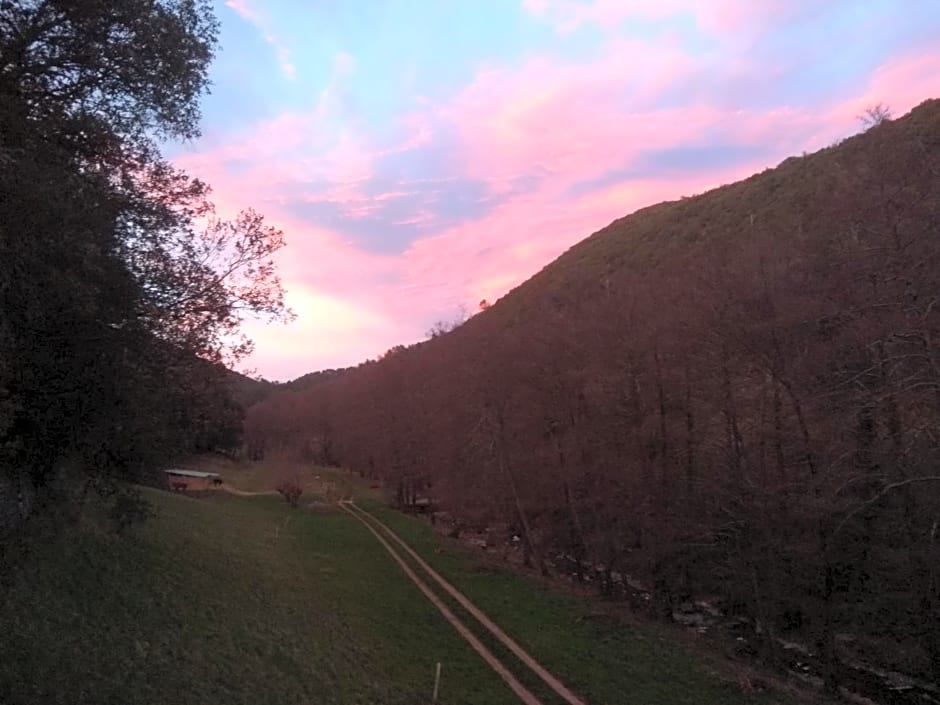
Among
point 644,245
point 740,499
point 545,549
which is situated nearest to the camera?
point 740,499

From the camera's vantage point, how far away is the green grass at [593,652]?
1436 cm

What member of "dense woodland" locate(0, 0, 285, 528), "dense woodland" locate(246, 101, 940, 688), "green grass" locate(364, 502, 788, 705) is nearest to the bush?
"dense woodland" locate(246, 101, 940, 688)

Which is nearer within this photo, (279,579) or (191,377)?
(191,377)

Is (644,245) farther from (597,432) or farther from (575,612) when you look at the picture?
(575,612)

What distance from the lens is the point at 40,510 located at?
14.1 m

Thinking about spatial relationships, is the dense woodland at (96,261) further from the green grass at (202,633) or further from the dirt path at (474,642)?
the dirt path at (474,642)

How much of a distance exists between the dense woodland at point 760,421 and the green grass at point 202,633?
887cm

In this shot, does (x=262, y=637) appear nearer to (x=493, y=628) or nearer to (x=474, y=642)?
(x=474, y=642)

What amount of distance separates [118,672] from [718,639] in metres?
19.6

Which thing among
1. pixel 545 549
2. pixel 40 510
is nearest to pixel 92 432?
pixel 40 510

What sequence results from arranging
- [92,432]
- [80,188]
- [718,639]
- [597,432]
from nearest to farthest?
[80,188]
[92,432]
[718,639]
[597,432]

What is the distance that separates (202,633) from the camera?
13273mm

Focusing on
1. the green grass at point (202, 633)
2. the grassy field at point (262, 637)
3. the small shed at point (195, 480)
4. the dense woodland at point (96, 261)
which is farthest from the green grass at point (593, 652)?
the small shed at point (195, 480)

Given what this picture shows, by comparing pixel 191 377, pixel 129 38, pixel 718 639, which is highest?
pixel 129 38
